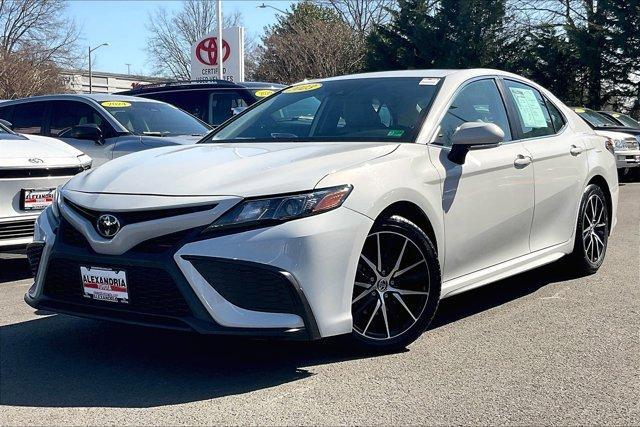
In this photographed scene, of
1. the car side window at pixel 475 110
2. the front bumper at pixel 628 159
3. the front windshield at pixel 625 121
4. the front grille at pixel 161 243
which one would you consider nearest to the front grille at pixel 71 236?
the front grille at pixel 161 243

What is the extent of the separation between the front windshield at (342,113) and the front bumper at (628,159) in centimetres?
1112

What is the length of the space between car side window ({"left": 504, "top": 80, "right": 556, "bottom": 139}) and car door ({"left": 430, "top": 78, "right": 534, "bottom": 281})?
208 millimetres

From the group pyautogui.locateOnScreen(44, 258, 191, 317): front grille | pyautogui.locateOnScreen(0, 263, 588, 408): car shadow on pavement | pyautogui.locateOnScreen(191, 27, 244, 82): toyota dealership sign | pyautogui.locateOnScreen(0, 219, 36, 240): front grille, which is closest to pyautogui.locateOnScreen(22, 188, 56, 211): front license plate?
pyautogui.locateOnScreen(0, 219, 36, 240): front grille

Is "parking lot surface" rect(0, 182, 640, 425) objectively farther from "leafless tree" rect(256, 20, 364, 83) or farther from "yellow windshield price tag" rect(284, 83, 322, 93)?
"leafless tree" rect(256, 20, 364, 83)

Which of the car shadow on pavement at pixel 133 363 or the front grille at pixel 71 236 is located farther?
the front grille at pixel 71 236

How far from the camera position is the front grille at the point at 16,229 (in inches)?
238

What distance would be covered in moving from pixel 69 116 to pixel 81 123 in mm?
234

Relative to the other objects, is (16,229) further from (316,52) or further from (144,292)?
(316,52)

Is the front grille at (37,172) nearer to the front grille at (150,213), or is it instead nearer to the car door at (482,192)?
the front grille at (150,213)

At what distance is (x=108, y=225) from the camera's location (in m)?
3.84

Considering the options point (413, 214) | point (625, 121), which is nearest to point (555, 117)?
point (413, 214)

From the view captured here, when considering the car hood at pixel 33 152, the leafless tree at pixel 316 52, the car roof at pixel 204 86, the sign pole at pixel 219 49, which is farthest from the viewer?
the leafless tree at pixel 316 52

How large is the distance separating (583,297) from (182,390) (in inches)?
123

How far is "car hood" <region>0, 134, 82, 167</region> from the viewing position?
6.21m
